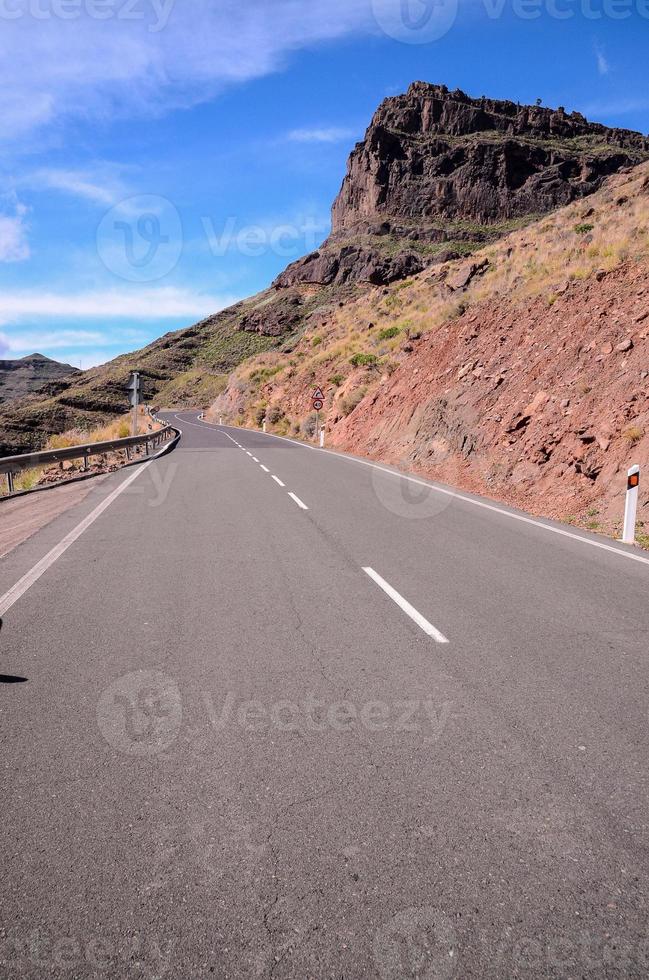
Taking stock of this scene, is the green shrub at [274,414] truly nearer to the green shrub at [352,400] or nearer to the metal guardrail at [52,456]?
the green shrub at [352,400]

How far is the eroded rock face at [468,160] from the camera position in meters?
103

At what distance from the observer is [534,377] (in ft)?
55.3

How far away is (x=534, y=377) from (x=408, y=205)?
103m

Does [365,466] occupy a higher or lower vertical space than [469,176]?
lower

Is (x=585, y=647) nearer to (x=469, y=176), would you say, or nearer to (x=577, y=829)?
(x=577, y=829)

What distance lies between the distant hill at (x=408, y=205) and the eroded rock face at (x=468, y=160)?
0.25 m

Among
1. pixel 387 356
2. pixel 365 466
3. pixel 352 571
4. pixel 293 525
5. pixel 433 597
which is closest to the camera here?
pixel 433 597

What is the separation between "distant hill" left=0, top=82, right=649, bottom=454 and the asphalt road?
256 feet

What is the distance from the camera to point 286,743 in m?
3.37

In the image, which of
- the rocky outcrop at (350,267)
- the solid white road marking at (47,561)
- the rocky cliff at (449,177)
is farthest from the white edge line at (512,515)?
the rocky cliff at (449,177)

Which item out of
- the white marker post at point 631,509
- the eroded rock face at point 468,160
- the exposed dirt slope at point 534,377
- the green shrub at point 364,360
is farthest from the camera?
the eroded rock face at point 468,160

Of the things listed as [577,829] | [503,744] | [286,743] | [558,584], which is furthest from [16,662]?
[558,584]

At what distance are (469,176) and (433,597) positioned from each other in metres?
114

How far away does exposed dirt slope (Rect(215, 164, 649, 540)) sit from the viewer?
41.7 feet
